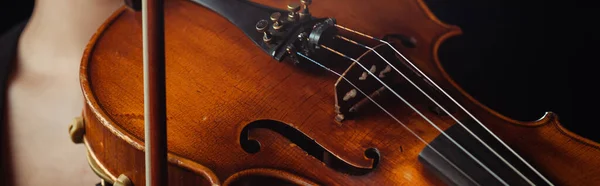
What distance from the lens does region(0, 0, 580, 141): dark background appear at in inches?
36.6

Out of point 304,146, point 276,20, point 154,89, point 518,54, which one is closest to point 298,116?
point 304,146

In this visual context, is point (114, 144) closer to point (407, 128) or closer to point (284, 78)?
point (284, 78)

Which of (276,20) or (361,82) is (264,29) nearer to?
(276,20)

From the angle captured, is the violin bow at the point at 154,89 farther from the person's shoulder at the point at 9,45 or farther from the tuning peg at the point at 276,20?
the person's shoulder at the point at 9,45

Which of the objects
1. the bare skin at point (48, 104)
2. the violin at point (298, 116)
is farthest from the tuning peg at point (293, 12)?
the bare skin at point (48, 104)

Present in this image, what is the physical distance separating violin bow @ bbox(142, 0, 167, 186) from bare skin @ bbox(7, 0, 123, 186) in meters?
0.70

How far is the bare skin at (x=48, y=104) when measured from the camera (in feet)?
3.61

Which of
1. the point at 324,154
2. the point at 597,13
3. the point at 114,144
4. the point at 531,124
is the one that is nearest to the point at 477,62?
the point at 597,13

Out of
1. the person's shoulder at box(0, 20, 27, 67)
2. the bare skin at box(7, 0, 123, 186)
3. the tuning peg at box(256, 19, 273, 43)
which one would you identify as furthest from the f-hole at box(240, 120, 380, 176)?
the person's shoulder at box(0, 20, 27, 67)

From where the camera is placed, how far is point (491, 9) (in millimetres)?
1021

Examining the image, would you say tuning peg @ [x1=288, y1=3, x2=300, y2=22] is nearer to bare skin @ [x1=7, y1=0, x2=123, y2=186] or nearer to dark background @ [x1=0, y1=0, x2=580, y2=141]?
dark background @ [x1=0, y1=0, x2=580, y2=141]

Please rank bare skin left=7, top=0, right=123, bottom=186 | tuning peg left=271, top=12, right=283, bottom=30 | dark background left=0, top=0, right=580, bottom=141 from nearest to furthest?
tuning peg left=271, top=12, right=283, bottom=30 → dark background left=0, top=0, right=580, bottom=141 → bare skin left=7, top=0, right=123, bottom=186

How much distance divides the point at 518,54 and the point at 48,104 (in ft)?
3.04

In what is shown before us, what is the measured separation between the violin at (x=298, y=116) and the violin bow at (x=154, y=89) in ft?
0.50
